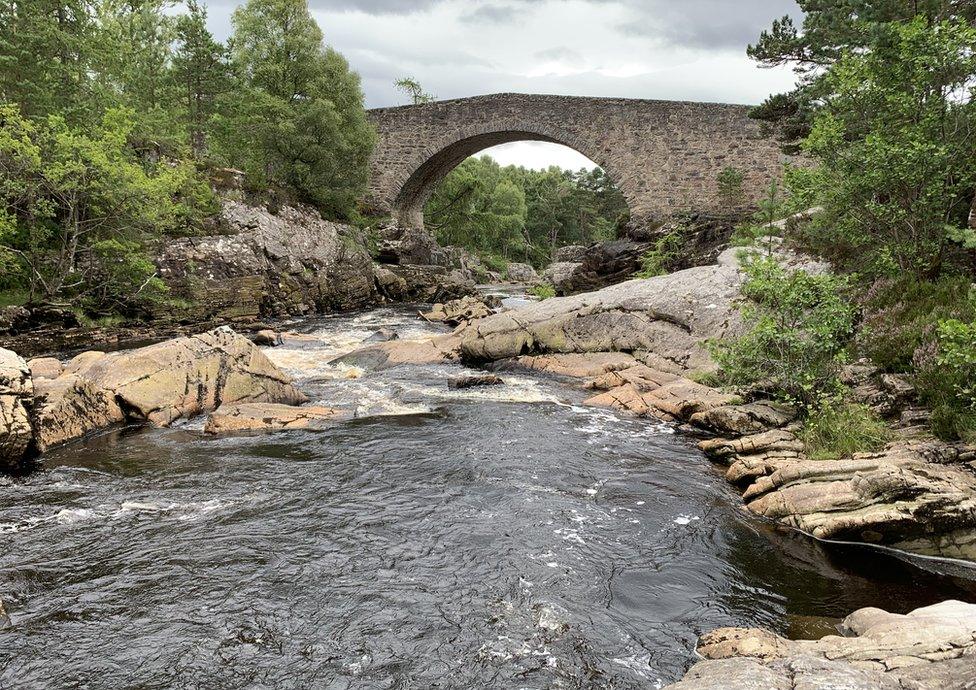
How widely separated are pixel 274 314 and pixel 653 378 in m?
17.3

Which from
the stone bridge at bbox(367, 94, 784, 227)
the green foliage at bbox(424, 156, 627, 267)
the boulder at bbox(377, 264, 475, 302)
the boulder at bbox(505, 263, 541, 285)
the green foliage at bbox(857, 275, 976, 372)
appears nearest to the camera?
the green foliage at bbox(857, 275, 976, 372)

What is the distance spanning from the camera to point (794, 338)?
32.0ft

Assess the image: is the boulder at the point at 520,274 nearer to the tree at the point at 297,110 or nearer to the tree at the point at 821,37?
the tree at the point at 297,110

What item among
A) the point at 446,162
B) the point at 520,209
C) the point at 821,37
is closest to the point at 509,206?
the point at 520,209

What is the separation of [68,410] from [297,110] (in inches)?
1007

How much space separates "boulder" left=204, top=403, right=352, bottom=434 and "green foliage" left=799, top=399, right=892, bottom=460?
7680 millimetres

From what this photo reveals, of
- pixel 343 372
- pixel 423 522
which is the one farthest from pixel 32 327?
pixel 423 522

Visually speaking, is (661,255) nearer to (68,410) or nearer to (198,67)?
(68,410)

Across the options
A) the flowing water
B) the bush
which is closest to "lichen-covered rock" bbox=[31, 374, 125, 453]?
the flowing water

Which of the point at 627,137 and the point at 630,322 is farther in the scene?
the point at 627,137

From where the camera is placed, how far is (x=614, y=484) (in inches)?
326

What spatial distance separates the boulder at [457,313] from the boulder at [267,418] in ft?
41.4

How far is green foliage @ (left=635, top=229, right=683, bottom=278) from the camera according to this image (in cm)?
2688

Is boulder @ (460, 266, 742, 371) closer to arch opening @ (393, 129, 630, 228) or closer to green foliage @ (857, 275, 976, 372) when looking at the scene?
green foliage @ (857, 275, 976, 372)
